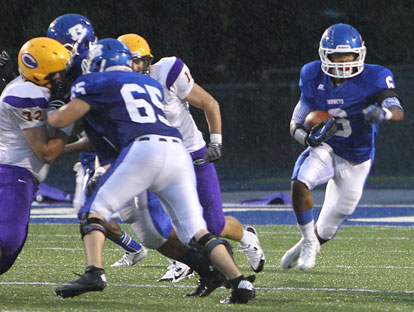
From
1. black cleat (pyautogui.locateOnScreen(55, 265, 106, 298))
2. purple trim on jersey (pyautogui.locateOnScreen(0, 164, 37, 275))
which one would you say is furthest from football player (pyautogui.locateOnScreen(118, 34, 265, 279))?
black cleat (pyautogui.locateOnScreen(55, 265, 106, 298))

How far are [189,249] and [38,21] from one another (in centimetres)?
1162

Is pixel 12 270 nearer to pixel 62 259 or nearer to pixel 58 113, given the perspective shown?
pixel 62 259

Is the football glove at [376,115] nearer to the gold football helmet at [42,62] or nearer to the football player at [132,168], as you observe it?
the football player at [132,168]

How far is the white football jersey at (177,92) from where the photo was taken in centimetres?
521

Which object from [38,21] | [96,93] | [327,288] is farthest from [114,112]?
[38,21]

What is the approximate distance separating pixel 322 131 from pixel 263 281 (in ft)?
3.04

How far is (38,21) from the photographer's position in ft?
51.8

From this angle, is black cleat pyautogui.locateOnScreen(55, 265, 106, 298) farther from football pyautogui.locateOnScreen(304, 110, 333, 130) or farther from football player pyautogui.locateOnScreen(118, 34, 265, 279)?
football pyautogui.locateOnScreen(304, 110, 333, 130)

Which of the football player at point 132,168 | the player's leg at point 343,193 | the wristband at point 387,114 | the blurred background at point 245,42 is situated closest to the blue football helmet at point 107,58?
the football player at point 132,168

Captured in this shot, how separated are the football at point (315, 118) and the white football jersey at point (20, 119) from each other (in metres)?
1.67

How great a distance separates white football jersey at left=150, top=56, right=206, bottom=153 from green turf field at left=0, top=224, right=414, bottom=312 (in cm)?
83

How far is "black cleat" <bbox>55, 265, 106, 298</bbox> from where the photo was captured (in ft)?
13.6

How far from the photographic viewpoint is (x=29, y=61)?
4.72 meters

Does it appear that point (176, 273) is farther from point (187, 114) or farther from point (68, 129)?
point (68, 129)
